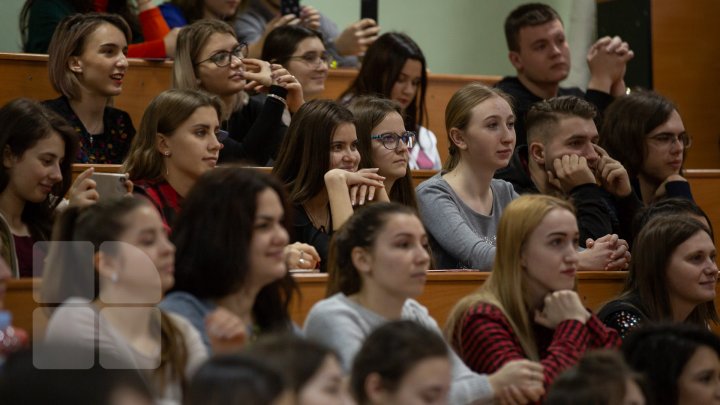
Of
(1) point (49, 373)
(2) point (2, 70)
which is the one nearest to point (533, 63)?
(2) point (2, 70)

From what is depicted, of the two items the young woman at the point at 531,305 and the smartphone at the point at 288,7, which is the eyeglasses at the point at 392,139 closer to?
the young woman at the point at 531,305

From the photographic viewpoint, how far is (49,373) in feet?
4.12

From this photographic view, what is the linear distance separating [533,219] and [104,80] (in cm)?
145

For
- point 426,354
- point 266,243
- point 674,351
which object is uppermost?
point 266,243

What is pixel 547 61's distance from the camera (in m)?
3.95

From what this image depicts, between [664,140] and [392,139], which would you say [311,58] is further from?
[664,140]

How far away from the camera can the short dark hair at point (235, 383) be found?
138cm

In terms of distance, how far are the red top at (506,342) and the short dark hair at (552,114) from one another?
1.03 meters

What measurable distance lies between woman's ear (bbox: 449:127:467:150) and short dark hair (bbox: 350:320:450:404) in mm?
1307

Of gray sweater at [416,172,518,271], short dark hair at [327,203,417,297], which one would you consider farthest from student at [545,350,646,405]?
gray sweater at [416,172,518,271]

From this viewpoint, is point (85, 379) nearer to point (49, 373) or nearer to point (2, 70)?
point (49, 373)

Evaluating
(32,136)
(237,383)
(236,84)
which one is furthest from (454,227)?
(237,383)

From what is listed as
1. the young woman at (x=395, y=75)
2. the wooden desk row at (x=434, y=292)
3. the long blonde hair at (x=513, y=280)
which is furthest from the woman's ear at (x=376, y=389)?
the young woman at (x=395, y=75)

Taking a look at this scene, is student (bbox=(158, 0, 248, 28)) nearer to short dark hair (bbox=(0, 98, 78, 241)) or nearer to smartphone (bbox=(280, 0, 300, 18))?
smartphone (bbox=(280, 0, 300, 18))
